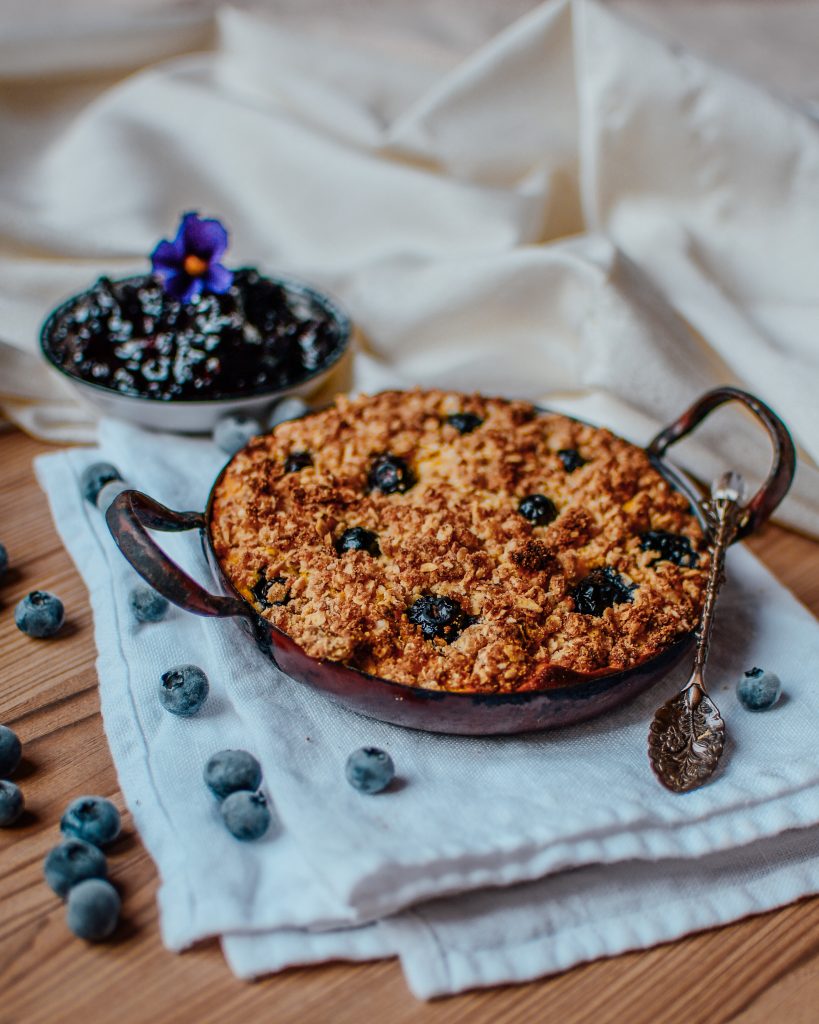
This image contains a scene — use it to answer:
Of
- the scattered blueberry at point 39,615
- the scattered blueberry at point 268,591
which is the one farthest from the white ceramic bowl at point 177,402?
the scattered blueberry at point 268,591

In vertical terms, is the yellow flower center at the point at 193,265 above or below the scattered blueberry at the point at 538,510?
below

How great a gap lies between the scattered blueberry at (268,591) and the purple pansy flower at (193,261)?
2.17 ft

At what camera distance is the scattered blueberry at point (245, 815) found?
1021mm

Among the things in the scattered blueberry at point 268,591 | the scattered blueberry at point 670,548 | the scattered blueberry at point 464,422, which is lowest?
the scattered blueberry at point 268,591

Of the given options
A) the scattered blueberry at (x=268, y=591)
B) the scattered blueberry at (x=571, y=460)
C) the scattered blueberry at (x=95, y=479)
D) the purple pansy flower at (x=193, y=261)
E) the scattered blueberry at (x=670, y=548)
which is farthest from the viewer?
the purple pansy flower at (x=193, y=261)

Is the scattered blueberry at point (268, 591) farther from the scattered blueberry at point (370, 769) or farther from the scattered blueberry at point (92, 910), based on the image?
the scattered blueberry at point (92, 910)

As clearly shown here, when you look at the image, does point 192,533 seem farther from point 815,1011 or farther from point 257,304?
point 815,1011

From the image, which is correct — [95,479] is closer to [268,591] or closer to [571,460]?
[268,591]

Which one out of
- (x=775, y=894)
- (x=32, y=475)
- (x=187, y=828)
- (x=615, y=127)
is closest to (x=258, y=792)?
(x=187, y=828)

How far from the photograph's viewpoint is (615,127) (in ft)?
6.20

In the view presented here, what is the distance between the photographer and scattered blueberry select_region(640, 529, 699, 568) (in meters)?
1.27

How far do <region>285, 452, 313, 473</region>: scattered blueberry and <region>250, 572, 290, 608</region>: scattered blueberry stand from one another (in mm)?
221

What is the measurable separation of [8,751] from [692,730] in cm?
76

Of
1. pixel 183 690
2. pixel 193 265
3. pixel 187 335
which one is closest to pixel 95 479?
pixel 187 335
